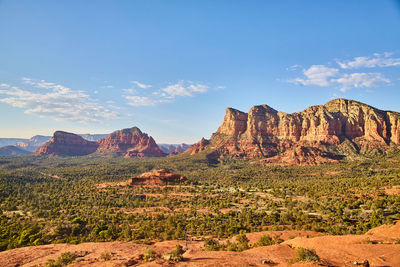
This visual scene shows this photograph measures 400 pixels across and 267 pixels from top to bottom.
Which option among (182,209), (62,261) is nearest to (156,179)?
(182,209)

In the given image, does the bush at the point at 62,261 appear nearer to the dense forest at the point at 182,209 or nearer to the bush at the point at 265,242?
the dense forest at the point at 182,209

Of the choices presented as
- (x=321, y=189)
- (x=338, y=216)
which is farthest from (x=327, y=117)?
(x=338, y=216)

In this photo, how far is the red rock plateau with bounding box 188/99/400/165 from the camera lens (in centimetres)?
10888

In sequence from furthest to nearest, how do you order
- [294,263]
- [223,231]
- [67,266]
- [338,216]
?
[338,216] < [223,231] < [67,266] < [294,263]

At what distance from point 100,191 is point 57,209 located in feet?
56.2

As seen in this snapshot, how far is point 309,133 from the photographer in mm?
135625

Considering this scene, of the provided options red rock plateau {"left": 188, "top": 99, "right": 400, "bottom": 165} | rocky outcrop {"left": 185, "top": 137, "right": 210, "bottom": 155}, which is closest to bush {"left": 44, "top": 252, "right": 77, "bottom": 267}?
red rock plateau {"left": 188, "top": 99, "right": 400, "bottom": 165}

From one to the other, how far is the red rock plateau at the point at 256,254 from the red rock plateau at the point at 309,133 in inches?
3596

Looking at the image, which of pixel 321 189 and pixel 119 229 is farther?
pixel 321 189

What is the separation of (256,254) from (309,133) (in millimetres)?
Answer: 136613

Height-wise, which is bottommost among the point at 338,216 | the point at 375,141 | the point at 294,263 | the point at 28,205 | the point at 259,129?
the point at 28,205

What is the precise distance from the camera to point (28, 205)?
49.8 meters

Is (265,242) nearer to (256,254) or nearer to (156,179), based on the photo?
(256,254)

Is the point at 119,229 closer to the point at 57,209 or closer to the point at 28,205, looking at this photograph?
the point at 57,209
